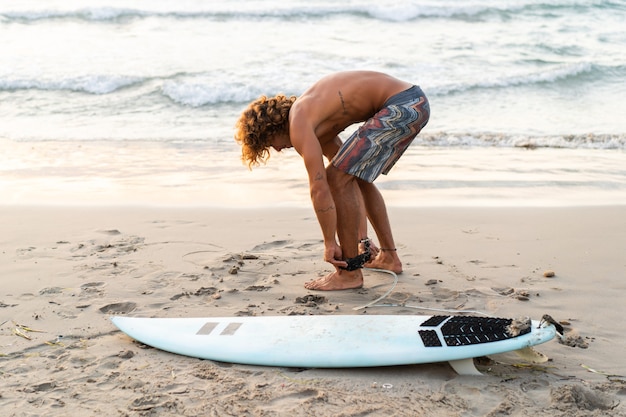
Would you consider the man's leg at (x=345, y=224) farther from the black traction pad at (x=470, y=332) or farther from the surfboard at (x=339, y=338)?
the black traction pad at (x=470, y=332)

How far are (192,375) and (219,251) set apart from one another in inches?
70.2

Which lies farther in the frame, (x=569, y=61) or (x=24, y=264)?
(x=569, y=61)

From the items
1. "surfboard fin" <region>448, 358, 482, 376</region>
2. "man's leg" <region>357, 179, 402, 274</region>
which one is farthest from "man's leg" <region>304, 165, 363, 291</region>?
"surfboard fin" <region>448, 358, 482, 376</region>

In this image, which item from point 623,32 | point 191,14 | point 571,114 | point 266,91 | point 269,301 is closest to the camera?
point 269,301

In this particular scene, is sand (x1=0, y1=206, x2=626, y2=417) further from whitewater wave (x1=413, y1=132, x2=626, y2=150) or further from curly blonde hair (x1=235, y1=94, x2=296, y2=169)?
whitewater wave (x1=413, y1=132, x2=626, y2=150)

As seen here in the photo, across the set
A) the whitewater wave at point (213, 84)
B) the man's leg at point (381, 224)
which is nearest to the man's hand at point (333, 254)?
the man's leg at point (381, 224)

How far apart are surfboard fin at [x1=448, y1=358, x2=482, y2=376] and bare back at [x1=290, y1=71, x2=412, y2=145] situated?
1545 millimetres

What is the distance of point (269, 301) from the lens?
404 cm

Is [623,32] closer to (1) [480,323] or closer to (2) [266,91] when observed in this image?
(2) [266,91]

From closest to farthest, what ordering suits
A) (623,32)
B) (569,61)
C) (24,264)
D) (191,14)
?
(24,264) → (569,61) → (623,32) → (191,14)

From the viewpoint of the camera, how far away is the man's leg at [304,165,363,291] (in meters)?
4.11

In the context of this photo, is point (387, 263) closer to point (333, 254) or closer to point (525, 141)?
point (333, 254)

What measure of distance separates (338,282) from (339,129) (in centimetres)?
92

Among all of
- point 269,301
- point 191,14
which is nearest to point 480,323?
point 269,301
